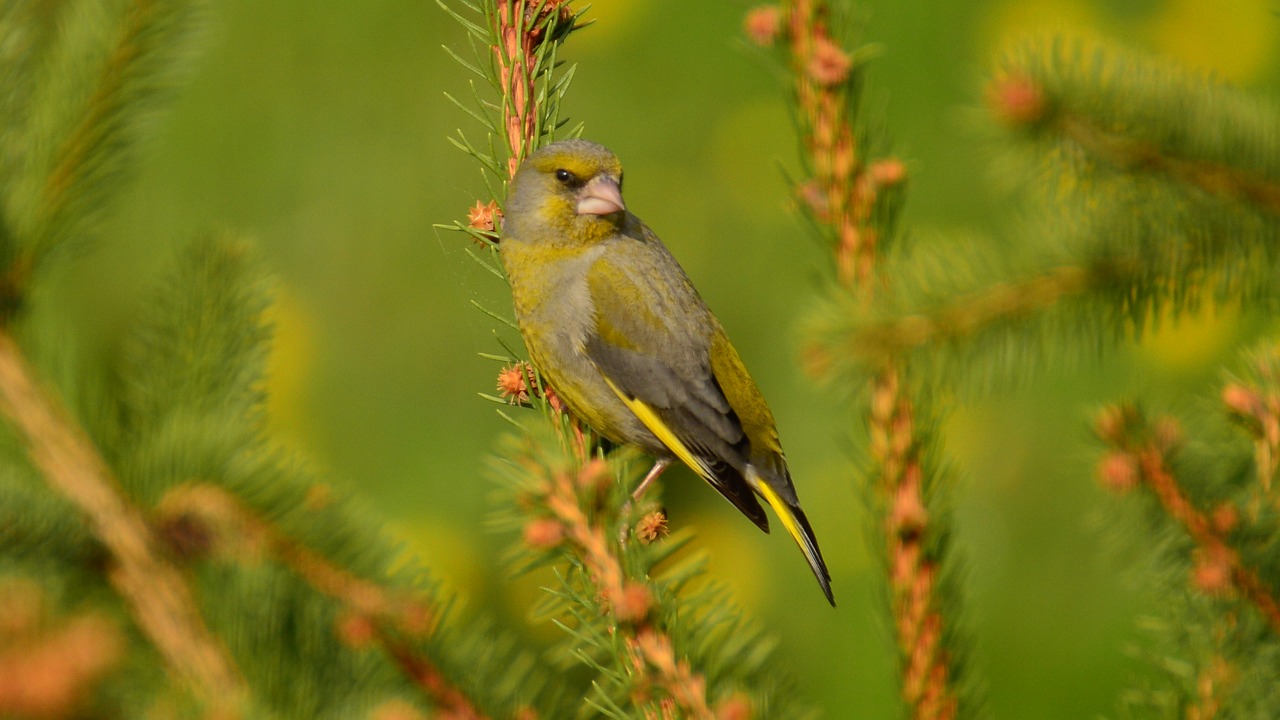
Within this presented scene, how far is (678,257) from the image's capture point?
5020 mm

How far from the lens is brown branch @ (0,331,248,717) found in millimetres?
1605

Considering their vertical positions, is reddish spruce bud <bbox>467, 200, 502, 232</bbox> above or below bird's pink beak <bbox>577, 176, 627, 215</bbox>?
above

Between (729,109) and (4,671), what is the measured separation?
5.15m

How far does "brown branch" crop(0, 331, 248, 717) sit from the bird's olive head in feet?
2.70

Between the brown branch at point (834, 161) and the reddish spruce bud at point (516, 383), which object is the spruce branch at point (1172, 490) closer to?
the brown branch at point (834, 161)

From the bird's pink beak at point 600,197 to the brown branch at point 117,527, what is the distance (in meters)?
1.21

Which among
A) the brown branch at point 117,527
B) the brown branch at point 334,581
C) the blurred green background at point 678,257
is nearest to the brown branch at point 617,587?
the brown branch at point 334,581

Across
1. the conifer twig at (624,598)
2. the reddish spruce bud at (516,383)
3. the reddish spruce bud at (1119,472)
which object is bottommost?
the reddish spruce bud at (516,383)

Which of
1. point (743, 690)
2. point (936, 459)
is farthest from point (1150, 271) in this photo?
point (743, 690)

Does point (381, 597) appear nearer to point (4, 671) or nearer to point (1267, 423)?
point (4, 671)

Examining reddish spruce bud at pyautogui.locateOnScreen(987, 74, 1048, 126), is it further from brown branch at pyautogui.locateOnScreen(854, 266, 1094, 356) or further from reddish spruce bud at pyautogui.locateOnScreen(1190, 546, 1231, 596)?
reddish spruce bud at pyautogui.locateOnScreen(1190, 546, 1231, 596)

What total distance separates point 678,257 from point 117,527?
3527mm

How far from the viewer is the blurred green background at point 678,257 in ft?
13.6

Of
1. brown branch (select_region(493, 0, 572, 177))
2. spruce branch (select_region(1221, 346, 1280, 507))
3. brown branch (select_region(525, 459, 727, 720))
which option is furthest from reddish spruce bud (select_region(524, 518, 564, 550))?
brown branch (select_region(493, 0, 572, 177))
